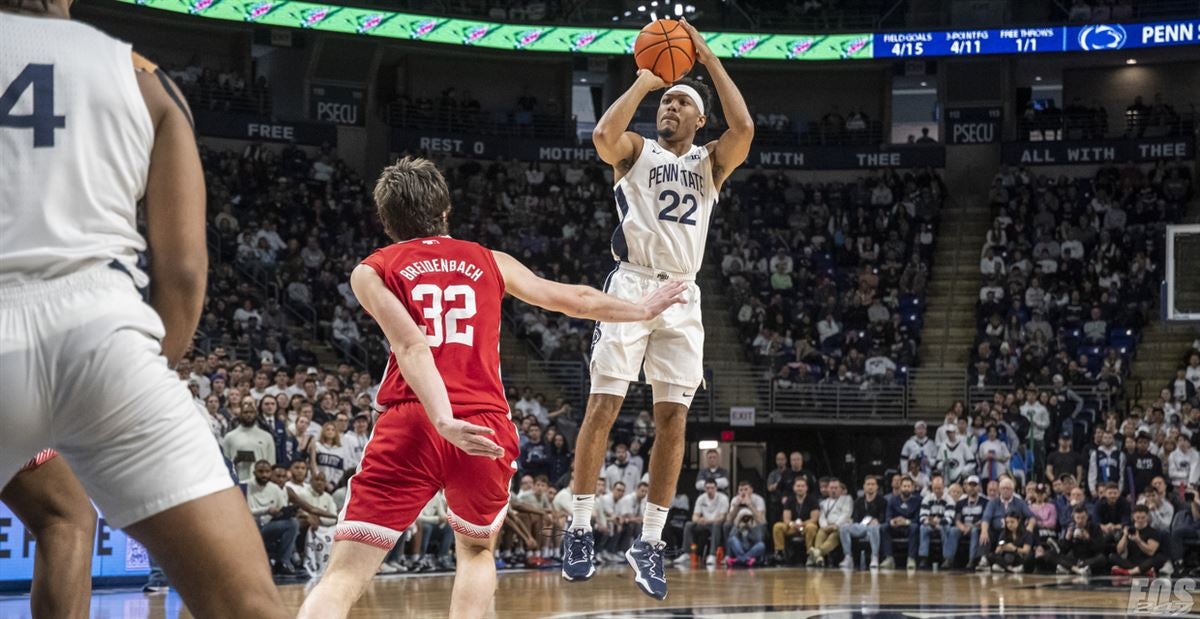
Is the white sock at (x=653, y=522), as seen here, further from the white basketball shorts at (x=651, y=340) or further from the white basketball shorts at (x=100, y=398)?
the white basketball shorts at (x=100, y=398)

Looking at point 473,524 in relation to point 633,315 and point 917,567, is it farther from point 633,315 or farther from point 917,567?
point 917,567

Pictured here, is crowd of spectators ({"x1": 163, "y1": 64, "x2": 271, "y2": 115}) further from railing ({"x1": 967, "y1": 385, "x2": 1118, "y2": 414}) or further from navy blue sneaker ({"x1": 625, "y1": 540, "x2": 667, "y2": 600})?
navy blue sneaker ({"x1": 625, "y1": 540, "x2": 667, "y2": 600})

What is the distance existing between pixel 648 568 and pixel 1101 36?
2585 cm

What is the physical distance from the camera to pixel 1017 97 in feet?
107

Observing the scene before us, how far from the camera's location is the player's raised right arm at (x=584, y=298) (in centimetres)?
527

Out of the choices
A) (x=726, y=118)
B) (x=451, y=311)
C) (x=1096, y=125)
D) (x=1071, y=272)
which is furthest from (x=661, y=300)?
(x=1096, y=125)

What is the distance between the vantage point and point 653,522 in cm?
780

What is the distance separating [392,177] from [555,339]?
65.6 feet

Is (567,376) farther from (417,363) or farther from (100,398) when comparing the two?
(100,398)

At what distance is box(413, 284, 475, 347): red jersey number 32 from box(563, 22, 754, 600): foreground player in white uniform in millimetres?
2506

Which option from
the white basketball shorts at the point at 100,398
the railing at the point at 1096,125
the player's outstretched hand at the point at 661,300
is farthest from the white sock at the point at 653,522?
the railing at the point at 1096,125

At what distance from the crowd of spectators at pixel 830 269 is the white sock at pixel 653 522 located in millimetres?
16710

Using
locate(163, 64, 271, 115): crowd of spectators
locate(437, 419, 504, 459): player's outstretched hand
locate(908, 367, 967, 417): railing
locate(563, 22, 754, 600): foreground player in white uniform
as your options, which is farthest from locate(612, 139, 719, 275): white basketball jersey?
locate(163, 64, 271, 115): crowd of spectators

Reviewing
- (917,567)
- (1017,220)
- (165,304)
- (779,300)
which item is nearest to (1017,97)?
(1017,220)
